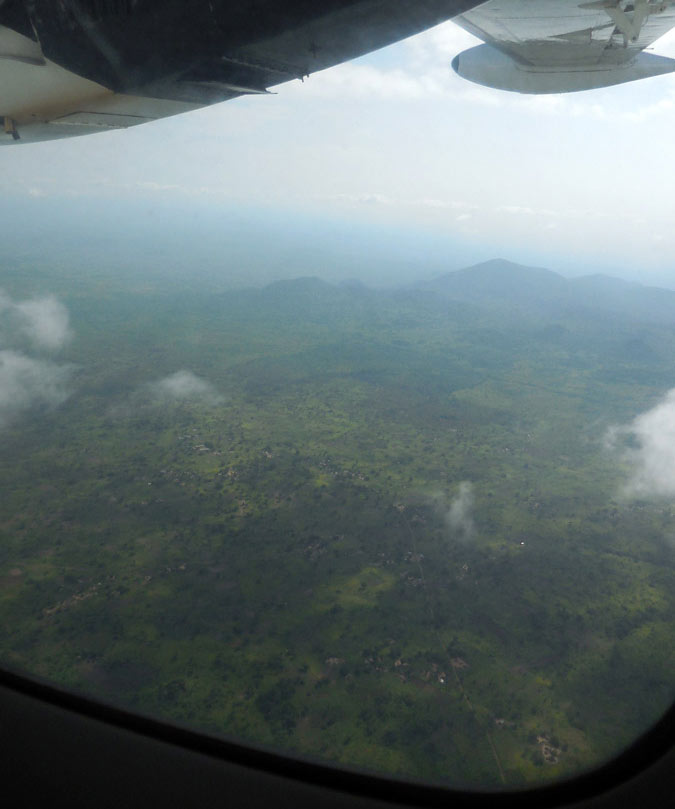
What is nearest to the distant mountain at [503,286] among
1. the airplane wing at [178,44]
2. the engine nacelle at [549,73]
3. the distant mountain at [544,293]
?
the distant mountain at [544,293]

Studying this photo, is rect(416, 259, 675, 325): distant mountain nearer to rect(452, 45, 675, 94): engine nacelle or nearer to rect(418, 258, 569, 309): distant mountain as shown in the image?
rect(418, 258, 569, 309): distant mountain

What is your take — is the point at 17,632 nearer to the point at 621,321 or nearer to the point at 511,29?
the point at 511,29

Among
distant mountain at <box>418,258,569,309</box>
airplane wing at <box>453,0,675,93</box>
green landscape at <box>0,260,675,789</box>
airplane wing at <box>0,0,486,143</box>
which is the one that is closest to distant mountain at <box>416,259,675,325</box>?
distant mountain at <box>418,258,569,309</box>

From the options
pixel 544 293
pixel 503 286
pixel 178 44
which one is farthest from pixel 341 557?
pixel 503 286

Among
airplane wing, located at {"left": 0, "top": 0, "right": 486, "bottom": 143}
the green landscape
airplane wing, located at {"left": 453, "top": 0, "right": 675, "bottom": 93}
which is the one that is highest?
airplane wing, located at {"left": 453, "top": 0, "right": 675, "bottom": 93}

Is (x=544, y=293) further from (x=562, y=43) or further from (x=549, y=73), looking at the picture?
(x=562, y=43)

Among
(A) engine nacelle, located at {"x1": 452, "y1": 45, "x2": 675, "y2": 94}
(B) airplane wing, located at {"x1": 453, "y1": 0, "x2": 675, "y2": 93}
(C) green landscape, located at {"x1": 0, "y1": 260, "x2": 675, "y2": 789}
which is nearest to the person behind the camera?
(B) airplane wing, located at {"x1": 453, "y1": 0, "x2": 675, "y2": 93}
